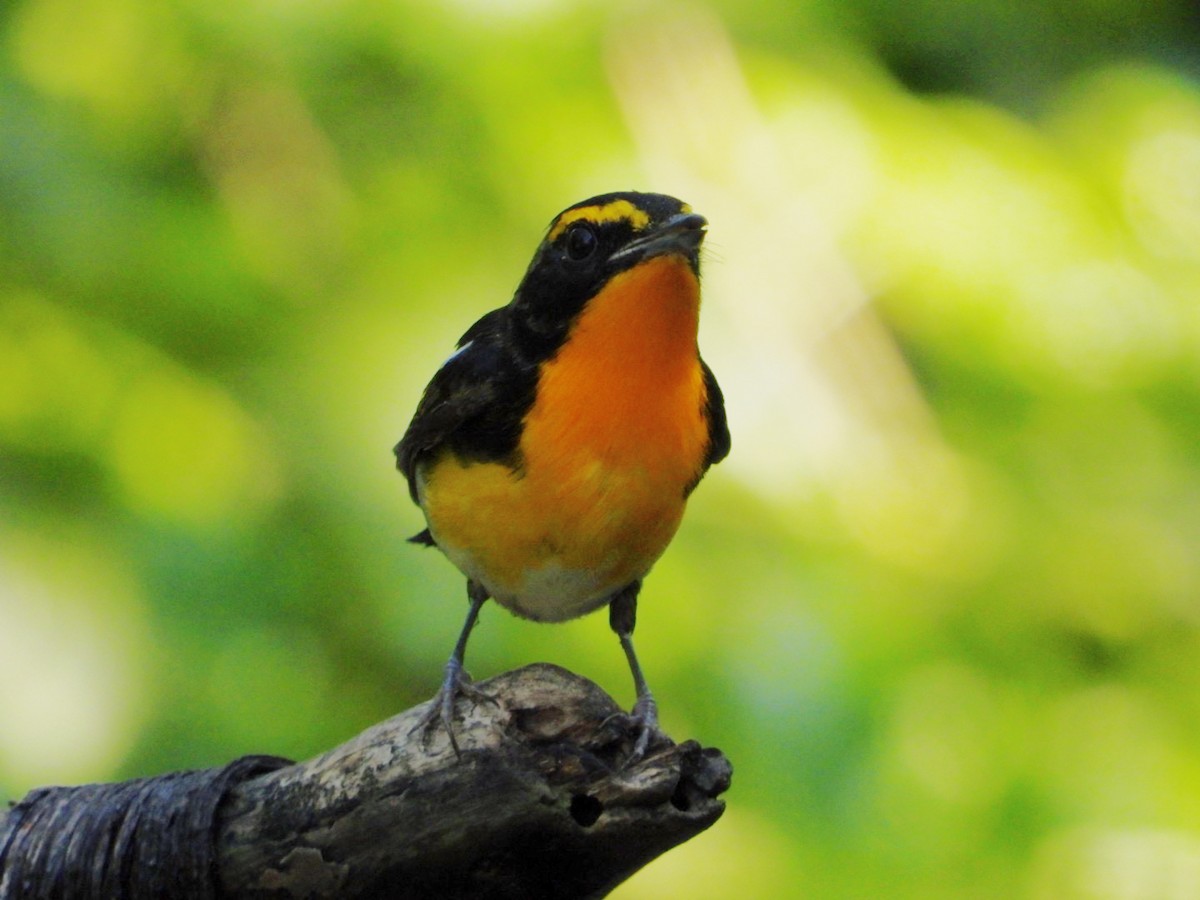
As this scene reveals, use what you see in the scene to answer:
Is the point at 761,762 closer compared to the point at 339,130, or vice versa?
the point at 761,762

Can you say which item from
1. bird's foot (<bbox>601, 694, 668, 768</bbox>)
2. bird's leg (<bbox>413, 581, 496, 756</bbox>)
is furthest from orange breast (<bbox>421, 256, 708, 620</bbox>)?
bird's foot (<bbox>601, 694, 668, 768</bbox>)

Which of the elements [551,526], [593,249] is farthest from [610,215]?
[551,526]

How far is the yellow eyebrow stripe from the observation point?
344cm

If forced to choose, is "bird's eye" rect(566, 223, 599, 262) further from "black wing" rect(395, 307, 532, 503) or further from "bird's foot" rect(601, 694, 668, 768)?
"bird's foot" rect(601, 694, 668, 768)

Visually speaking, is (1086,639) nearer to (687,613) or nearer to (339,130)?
(687,613)

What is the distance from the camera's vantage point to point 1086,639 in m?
5.31

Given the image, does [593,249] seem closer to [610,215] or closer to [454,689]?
[610,215]

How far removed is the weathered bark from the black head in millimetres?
913

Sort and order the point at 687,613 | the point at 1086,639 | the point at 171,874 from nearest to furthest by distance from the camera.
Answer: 1. the point at 171,874
2. the point at 687,613
3. the point at 1086,639

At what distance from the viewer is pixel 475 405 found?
358cm

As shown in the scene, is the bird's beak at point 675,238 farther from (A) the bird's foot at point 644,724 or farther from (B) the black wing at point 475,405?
(A) the bird's foot at point 644,724

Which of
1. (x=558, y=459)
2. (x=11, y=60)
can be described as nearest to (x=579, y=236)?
(x=558, y=459)

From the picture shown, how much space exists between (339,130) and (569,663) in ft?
8.22

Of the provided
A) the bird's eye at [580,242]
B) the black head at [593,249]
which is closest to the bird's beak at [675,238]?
the black head at [593,249]
